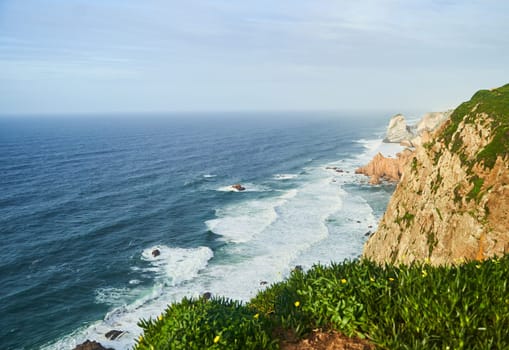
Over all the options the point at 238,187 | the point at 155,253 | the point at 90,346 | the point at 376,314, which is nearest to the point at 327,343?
the point at 376,314

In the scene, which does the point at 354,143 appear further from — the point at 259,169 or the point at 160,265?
the point at 160,265

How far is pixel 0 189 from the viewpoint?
65.5 m

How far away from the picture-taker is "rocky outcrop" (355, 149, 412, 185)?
71.5 meters

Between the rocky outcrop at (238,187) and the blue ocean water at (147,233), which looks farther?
the rocky outcrop at (238,187)

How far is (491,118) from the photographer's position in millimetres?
23625

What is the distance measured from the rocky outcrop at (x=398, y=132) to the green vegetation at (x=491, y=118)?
10913 cm

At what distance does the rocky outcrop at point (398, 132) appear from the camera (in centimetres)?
13162

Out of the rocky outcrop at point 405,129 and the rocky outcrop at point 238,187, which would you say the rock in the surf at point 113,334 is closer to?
the rocky outcrop at point 238,187

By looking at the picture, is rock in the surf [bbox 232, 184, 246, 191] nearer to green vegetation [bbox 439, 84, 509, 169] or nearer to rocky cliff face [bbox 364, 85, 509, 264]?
rocky cliff face [bbox 364, 85, 509, 264]

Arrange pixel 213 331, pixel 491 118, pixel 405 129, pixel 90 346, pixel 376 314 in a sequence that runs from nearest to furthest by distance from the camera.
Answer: pixel 213 331 < pixel 376 314 < pixel 491 118 < pixel 90 346 < pixel 405 129

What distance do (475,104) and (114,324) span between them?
32.8 metres

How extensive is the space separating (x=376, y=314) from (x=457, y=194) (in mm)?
18966

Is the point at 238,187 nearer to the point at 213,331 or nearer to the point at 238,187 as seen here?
the point at 238,187

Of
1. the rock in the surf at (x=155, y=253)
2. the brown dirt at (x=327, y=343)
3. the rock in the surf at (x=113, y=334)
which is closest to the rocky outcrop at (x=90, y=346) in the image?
→ the rock in the surf at (x=113, y=334)
